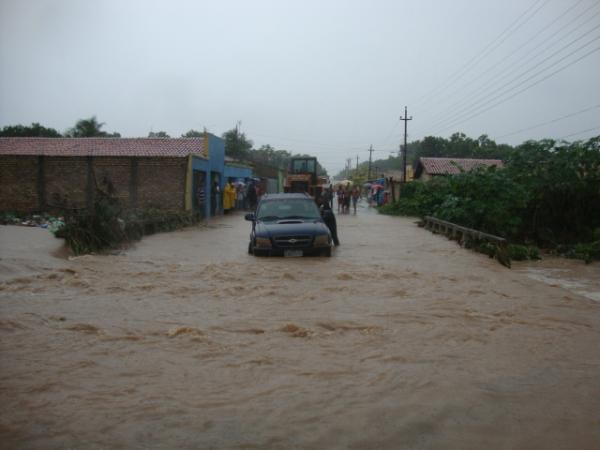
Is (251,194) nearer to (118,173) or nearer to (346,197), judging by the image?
(346,197)

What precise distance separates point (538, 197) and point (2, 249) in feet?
54.2

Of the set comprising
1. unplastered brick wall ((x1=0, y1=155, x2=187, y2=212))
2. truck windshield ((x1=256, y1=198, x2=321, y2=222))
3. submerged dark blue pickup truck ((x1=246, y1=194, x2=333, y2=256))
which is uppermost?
unplastered brick wall ((x1=0, y1=155, x2=187, y2=212))

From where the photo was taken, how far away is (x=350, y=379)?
550 cm

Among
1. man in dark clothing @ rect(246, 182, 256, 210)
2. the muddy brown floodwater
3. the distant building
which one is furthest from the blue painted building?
the distant building

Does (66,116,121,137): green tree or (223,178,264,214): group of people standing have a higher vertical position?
(66,116,121,137): green tree

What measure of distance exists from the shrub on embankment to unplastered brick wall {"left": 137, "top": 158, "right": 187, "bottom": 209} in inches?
465

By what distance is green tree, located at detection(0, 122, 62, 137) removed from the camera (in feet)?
147

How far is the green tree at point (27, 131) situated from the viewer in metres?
44.7

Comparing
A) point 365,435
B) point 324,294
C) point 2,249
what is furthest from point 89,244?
point 365,435

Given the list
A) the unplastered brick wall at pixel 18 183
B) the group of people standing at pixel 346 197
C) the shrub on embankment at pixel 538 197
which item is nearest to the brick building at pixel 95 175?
the unplastered brick wall at pixel 18 183

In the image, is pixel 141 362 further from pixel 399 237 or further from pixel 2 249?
pixel 399 237

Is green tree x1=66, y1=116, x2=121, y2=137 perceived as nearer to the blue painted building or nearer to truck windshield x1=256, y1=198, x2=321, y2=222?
the blue painted building

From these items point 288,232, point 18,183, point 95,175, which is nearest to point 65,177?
point 95,175

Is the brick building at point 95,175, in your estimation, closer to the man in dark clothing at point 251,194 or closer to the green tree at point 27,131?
the man in dark clothing at point 251,194
